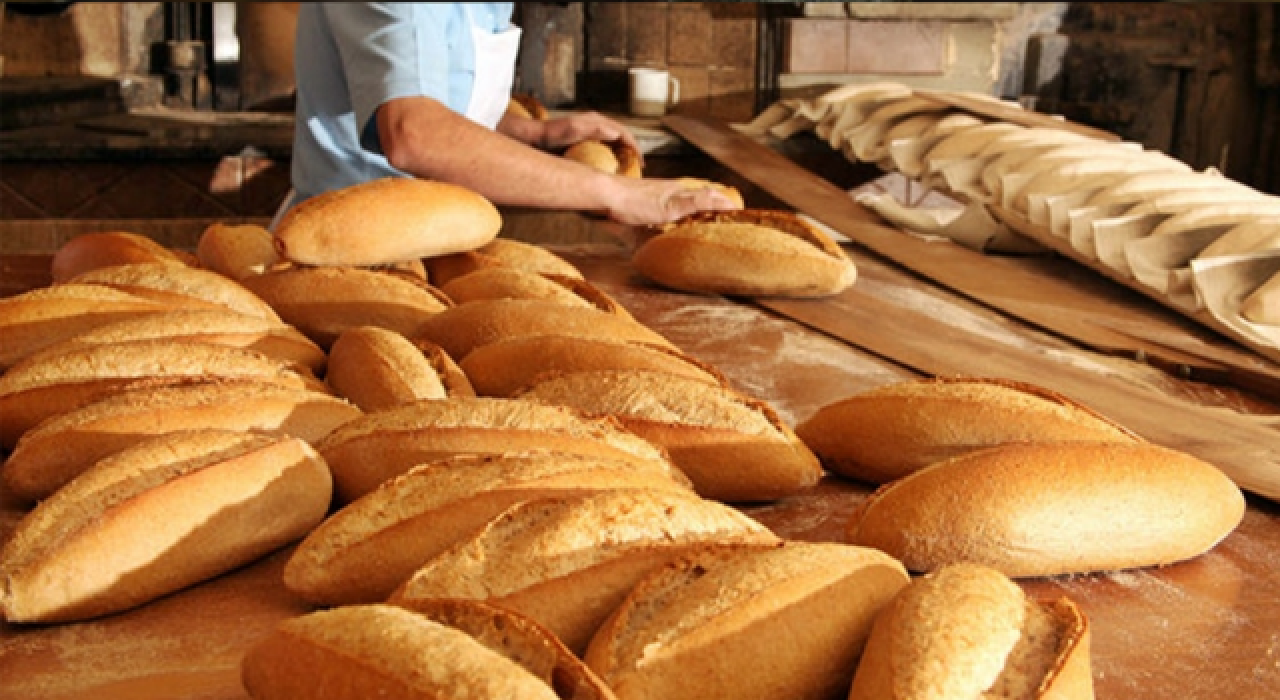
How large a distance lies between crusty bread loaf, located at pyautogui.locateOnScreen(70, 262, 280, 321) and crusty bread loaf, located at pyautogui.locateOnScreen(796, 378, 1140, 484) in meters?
0.78

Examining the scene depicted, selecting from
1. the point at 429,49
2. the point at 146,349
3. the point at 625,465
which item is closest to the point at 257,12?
the point at 429,49

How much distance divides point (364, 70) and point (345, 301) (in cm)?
131

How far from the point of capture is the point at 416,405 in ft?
4.19

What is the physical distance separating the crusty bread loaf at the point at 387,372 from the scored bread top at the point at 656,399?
0.34 ft

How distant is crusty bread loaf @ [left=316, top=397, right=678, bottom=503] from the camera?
1216 millimetres

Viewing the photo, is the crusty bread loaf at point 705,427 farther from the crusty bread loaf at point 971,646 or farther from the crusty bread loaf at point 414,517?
the crusty bread loaf at point 971,646

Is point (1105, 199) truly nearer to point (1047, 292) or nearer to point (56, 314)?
point (1047, 292)

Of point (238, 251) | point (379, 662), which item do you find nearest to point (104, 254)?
point (238, 251)

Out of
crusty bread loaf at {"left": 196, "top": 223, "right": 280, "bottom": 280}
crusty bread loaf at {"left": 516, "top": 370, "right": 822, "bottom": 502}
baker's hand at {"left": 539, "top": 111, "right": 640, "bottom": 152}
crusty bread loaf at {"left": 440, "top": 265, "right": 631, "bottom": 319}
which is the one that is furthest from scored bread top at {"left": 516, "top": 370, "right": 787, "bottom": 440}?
baker's hand at {"left": 539, "top": 111, "right": 640, "bottom": 152}

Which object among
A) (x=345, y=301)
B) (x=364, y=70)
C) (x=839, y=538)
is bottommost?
(x=839, y=538)

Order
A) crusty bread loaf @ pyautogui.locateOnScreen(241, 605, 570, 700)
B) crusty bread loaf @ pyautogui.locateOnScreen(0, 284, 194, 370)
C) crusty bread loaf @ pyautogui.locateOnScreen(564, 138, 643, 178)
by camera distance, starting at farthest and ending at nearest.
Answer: crusty bread loaf @ pyautogui.locateOnScreen(564, 138, 643, 178) < crusty bread loaf @ pyautogui.locateOnScreen(0, 284, 194, 370) < crusty bread loaf @ pyautogui.locateOnScreen(241, 605, 570, 700)

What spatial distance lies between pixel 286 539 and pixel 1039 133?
245 cm

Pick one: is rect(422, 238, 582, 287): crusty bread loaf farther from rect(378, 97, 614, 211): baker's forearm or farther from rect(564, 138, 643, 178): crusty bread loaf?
rect(564, 138, 643, 178): crusty bread loaf

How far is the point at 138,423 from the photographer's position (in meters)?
1.27
